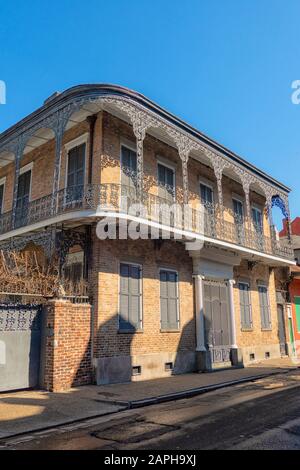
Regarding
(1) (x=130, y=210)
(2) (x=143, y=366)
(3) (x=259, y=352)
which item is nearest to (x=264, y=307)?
(3) (x=259, y=352)

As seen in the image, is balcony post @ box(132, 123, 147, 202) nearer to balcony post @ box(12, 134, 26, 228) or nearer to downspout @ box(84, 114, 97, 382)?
downspout @ box(84, 114, 97, 382)

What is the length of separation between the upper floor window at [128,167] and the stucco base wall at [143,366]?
16.7 feet

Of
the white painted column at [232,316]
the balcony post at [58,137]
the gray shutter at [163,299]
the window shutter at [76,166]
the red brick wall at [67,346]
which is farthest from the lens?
the white painted column at [232,316]

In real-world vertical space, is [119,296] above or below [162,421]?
above

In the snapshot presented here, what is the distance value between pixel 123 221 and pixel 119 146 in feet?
8.87

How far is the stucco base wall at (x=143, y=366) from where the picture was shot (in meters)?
10.2

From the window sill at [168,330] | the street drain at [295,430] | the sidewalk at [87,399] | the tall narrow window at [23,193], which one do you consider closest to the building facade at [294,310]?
the sidewalk at [87,399]

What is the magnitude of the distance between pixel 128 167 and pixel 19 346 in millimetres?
6030

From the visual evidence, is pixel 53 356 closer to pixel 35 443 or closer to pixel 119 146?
pixel 35 443

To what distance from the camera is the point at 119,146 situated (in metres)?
11.9

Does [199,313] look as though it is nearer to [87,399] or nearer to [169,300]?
[169,300]

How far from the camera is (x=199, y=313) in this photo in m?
13.4

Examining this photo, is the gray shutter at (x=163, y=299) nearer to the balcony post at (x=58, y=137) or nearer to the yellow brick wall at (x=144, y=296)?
the yellow brick wall at (x=144, y=296)
